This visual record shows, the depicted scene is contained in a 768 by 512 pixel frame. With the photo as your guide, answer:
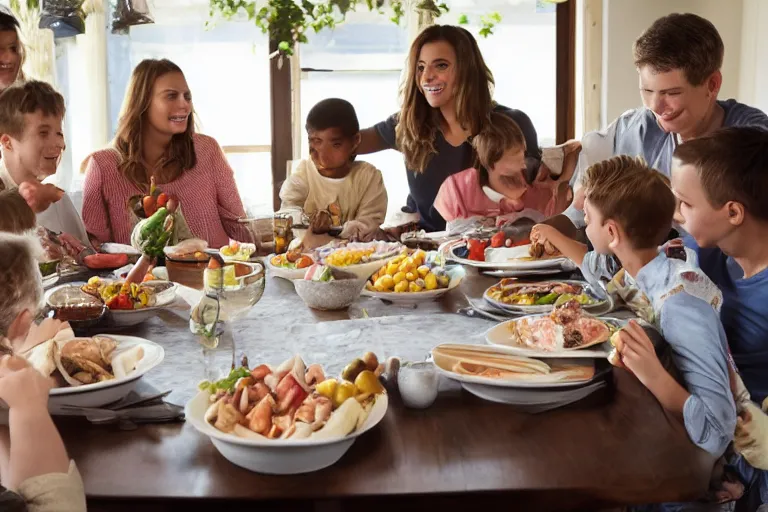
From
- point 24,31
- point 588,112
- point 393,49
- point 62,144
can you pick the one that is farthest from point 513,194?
point 24,31

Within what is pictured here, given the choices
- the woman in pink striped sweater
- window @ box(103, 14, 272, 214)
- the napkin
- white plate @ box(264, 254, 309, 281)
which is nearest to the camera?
the napkin

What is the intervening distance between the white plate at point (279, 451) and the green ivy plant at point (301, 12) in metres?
3.30

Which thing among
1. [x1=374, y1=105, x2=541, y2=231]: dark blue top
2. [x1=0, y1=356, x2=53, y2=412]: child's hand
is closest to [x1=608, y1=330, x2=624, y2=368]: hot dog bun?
[x1=0, y1=356, x2=53, y2=412]: child's hand

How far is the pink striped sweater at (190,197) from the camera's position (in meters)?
3.28

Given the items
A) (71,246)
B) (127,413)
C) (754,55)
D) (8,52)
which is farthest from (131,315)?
(754,55)

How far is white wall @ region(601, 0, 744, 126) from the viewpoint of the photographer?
4180 millimetres

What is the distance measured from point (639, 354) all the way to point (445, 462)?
16.2 inches

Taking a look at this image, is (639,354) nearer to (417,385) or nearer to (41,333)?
(417,385)

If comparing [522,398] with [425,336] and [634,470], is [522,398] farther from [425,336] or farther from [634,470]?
[425,336]

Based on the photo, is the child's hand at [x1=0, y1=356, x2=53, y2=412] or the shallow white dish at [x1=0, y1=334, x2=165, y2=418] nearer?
the child's hand at [x1=0, y1=356, x2=53, y2=412]

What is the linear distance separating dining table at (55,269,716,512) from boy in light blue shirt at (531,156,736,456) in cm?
5

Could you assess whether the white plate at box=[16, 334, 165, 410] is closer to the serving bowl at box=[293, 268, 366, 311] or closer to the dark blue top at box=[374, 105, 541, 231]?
the serving bowl at box=[293, 268, 366, 311]

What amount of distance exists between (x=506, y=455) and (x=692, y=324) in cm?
45

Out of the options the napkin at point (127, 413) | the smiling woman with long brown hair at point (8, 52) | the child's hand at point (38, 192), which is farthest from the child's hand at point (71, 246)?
the napkin at point (127, 413)
